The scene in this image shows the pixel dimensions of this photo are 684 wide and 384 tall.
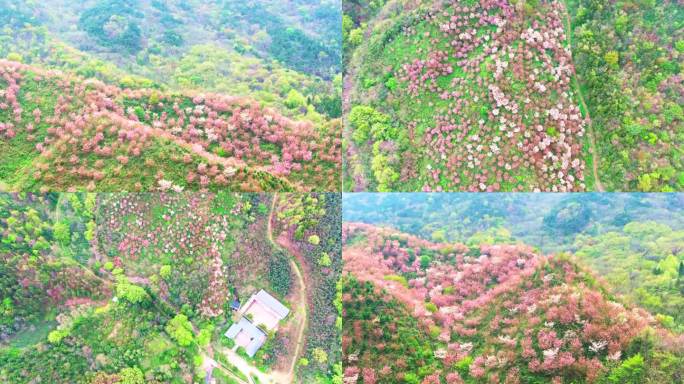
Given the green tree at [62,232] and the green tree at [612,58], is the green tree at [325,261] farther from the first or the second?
the green tree at [612,58]

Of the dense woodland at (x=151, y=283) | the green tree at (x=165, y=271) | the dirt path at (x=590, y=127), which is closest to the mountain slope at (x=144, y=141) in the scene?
the dense woodland at (x=151, y=283)

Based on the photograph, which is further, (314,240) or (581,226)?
(581,226)

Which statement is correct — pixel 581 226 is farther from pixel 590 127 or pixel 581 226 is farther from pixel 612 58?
pixel 612 58

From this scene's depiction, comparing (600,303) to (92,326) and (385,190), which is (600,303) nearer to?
(385,190)

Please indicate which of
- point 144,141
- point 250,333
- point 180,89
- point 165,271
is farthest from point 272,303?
point 180,89

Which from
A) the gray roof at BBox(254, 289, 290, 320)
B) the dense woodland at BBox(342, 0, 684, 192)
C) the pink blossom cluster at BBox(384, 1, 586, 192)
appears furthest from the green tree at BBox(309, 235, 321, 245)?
the pink blossom cluster at BBox(384, 1, 586, 192)

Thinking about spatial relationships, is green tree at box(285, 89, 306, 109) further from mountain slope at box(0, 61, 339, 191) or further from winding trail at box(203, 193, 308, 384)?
winding trail at box(203, 193, 308, 384)
